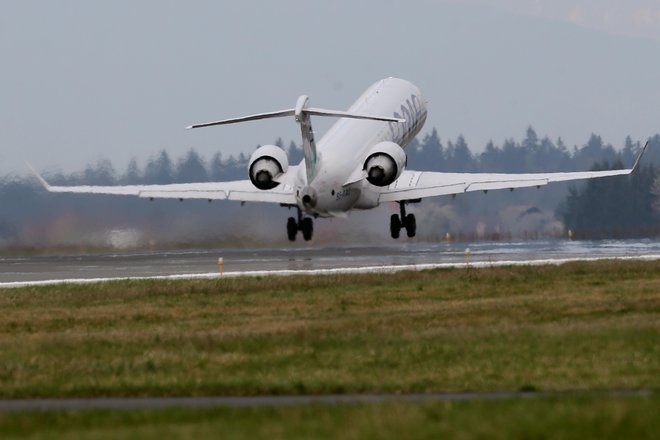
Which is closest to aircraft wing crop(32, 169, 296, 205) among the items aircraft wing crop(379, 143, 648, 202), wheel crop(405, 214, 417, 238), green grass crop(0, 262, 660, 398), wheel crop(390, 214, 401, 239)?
aircraft wing crop(379, 143, 648, 202)

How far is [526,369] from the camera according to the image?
19.3 meters

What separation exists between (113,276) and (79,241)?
1444 centimetres

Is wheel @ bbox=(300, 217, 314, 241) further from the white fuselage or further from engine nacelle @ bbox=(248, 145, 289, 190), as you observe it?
engine nacelle @ bbox=(248, 145, 289, 190)

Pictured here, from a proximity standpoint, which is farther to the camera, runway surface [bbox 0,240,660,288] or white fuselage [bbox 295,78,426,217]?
white fuselage [bbox 295,78,426,217]

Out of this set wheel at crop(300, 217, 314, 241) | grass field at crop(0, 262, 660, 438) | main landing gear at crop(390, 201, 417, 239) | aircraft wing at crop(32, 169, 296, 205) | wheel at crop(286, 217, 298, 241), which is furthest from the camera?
main landing gear at crop(390, 201, 417, 239)

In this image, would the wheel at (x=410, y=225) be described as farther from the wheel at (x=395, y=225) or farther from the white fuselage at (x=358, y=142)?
the white fuselage at (x=358, y=142)

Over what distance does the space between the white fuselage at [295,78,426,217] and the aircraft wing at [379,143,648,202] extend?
1.23 m

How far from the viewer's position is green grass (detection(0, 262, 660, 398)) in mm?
18688

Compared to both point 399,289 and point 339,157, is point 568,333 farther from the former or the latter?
point 339,157

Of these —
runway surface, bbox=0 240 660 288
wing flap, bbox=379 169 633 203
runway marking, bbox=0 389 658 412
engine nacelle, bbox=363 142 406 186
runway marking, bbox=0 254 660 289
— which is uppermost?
engine nacelle, bbox=363 142 406 186

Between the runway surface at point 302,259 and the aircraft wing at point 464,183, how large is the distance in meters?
2.24

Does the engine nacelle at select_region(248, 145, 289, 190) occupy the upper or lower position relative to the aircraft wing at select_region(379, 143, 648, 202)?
upper

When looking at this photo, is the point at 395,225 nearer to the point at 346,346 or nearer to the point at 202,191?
the point at 202,191

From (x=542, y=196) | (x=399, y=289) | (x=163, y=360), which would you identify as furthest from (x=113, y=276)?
(x=542, y=196)
